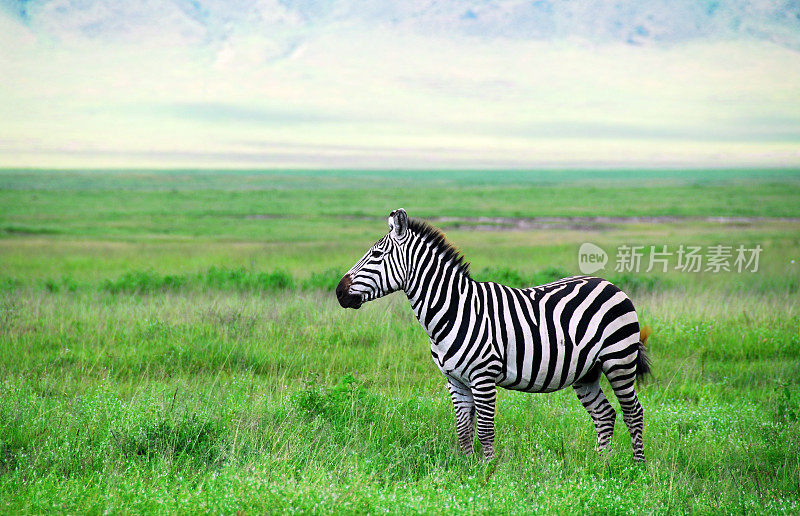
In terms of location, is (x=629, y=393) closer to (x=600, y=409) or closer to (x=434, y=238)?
(x=600, y=409)

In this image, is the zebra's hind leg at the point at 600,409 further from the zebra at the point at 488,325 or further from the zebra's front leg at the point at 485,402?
the zebra's front leg at the point at 485,402

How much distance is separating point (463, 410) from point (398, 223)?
1.85m

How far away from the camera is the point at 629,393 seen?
6.11m

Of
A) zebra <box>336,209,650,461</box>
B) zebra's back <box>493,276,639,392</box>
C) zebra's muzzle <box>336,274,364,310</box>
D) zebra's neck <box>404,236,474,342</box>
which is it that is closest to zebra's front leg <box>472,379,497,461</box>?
zebra <box>336,209,650,461</box>

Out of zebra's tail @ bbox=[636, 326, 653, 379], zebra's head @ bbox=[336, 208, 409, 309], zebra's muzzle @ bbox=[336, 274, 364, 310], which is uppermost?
zebra's head @ bbox=[336, 208, 409, 309]

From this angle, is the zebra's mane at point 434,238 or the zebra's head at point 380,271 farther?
the zebra's mane at point 434,238

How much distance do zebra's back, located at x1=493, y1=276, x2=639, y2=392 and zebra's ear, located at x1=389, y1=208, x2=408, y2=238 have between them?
1116 mm

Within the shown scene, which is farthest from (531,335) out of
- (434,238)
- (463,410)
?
(434,238)

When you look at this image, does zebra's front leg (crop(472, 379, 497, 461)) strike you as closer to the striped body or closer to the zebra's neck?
the striped body

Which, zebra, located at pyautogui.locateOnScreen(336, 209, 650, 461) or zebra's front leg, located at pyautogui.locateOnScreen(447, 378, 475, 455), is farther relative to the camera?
zebra's front leg, located at pyautogui.locateOnScreen(447, 378, 475, 455)

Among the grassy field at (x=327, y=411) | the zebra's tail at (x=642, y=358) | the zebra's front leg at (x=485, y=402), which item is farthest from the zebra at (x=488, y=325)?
the grassy field at (x=327, y=411)

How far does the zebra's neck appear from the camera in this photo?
232 inches

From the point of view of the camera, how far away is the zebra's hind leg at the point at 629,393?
6.01 metres

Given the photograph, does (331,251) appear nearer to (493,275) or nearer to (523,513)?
(493,275)
